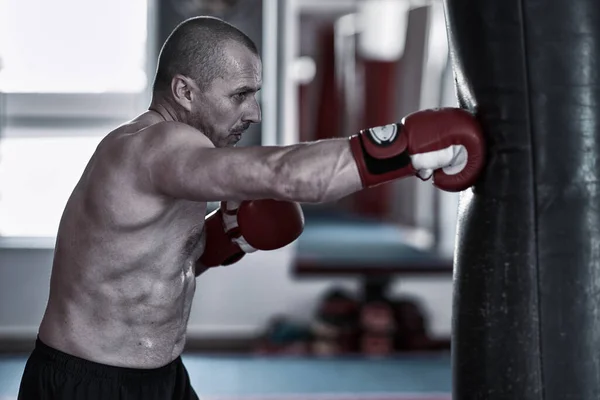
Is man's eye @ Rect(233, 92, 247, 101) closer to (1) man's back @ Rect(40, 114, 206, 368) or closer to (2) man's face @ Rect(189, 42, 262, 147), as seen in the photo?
(2) man's face @ Rect(189, 42, 262, 147)

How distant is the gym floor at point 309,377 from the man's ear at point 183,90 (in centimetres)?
256

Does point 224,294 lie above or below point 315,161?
below

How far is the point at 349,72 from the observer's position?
10.4 meters

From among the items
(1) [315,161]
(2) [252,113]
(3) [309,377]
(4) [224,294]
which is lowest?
(3) [309,377]

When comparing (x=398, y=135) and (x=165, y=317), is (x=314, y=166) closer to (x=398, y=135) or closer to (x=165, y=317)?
(x=398, y=135)

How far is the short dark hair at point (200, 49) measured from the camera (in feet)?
6.39

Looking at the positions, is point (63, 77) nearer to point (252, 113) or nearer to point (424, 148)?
point (252, 113)

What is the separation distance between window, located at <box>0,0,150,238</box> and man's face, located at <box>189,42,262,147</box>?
3.98 m

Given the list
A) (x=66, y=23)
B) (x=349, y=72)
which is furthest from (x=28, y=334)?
(x=349, y=72)

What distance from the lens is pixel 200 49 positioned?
6.40 feet

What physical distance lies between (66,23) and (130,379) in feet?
14.2

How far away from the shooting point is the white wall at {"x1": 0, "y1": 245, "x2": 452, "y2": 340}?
584cm

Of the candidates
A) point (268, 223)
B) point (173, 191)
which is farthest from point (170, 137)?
point (268, 223)

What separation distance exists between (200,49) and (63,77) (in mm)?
4278
